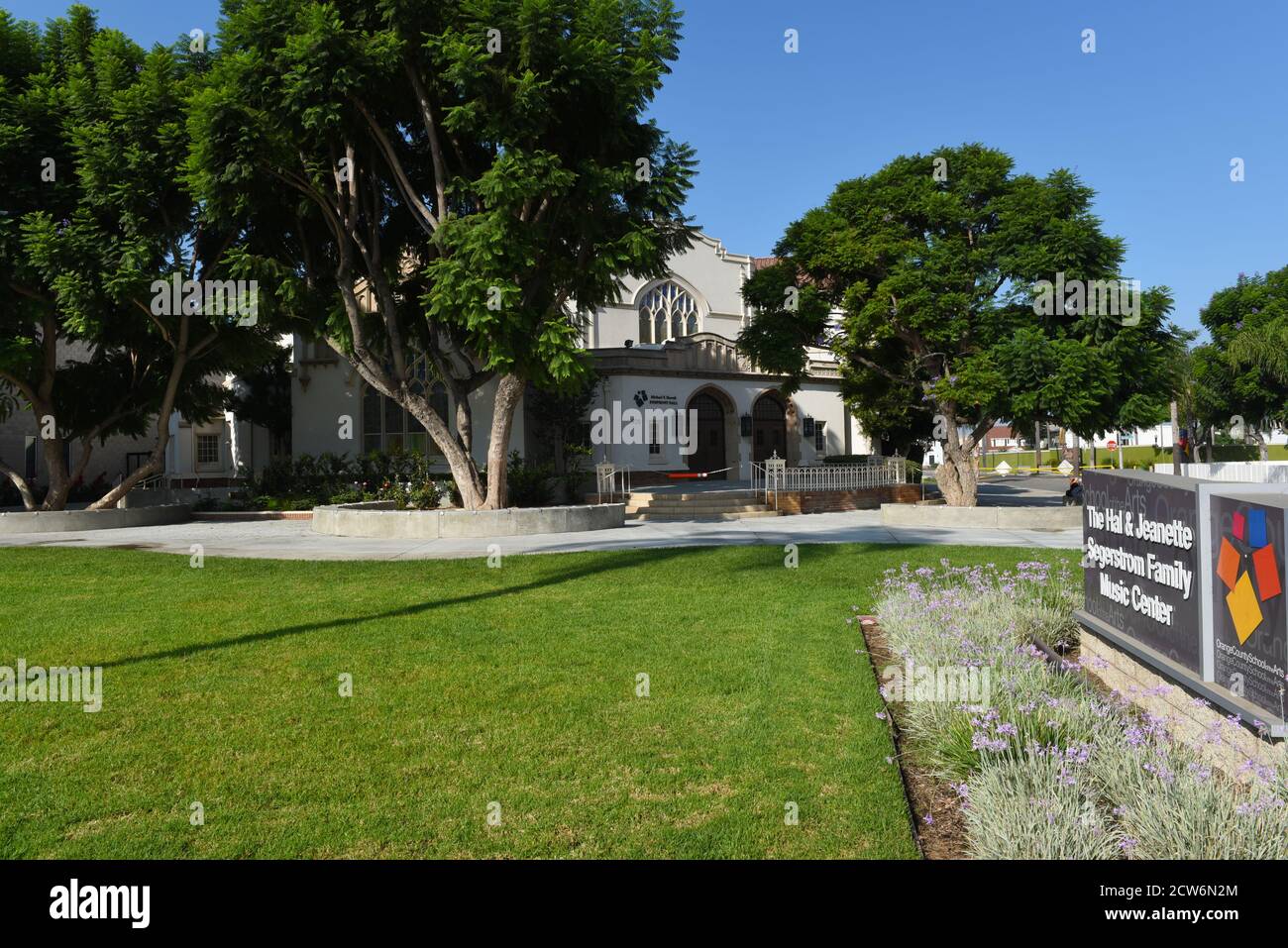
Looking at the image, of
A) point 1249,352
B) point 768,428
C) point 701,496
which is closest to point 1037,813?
point 701,496

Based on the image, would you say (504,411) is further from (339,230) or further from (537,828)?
(537,828)

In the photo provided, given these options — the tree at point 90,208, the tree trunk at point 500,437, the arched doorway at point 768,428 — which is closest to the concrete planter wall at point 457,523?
the tree trunk at point 500,437

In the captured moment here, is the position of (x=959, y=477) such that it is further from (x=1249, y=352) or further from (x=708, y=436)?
(x=1249, y=352)

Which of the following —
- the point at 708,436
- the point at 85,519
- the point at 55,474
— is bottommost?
the point at 85,519

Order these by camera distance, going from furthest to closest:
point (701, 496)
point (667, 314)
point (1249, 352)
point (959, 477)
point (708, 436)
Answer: point (1249, 352) < point (667, 314) < point (708, 436) < point (701, 496) < point (959, 477)

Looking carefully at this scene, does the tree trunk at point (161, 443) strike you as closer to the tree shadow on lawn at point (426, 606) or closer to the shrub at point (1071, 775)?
the tree shadow on lawn at point (426, 606)

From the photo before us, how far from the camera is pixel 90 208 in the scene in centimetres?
2080

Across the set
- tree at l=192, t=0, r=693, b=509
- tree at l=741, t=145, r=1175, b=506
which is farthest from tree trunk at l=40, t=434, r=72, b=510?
tree at l=741, t=145, r=1175, b=506

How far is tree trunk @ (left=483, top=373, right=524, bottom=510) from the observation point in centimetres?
2005

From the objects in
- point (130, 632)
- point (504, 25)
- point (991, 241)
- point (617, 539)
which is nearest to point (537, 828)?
point (130, 632)

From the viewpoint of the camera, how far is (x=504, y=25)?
16078 millimetres

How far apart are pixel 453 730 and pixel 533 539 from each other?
12.7 meters

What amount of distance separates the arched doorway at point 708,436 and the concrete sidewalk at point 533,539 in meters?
10.6

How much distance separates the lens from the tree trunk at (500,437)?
65.8 ft
